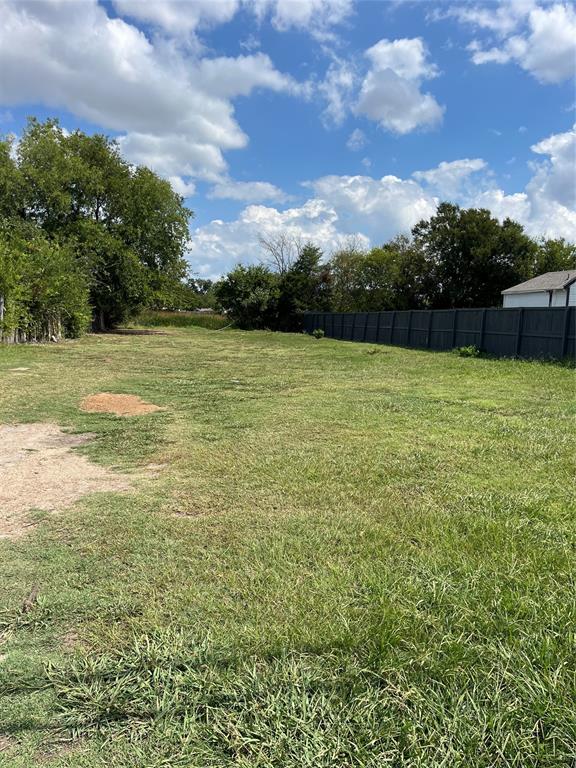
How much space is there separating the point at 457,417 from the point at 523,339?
907 centimetres

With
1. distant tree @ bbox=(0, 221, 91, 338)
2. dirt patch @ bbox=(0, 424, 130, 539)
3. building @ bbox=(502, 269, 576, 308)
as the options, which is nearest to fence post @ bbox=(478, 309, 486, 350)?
building @ bbox=(502, 269, 576, 308)

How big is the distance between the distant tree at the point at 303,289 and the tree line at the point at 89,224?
284 inches

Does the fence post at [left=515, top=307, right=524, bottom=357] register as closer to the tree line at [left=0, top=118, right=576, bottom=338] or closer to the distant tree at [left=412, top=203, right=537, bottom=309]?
the tree line at [left=0, top=118, right=576, bottom=338]

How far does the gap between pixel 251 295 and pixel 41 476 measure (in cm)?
2968

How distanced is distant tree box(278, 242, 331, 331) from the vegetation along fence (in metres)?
8.56

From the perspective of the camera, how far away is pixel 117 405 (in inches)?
251

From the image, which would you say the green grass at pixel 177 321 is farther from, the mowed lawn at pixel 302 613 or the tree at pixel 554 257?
the mowed lawn at pixel 302 613

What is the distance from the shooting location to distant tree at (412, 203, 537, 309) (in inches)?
1225

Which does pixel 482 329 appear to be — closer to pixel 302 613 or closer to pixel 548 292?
pixel 548 292

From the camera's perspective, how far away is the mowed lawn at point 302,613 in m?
1.32

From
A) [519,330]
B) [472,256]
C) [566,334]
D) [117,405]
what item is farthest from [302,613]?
[472,256]

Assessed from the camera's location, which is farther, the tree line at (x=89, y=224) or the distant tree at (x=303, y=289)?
the distant tree at (x=303, y=289)

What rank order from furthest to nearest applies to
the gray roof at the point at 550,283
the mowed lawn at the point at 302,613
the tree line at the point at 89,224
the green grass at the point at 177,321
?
the green grass at the point at 177,321
the gray roof at the point at 550,283
the tree line at the point at 89,224
the mowed lawn at the point at 302,613

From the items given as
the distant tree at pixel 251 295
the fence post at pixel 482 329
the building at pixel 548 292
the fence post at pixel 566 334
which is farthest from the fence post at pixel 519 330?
the distant tree at pixel 251 295
